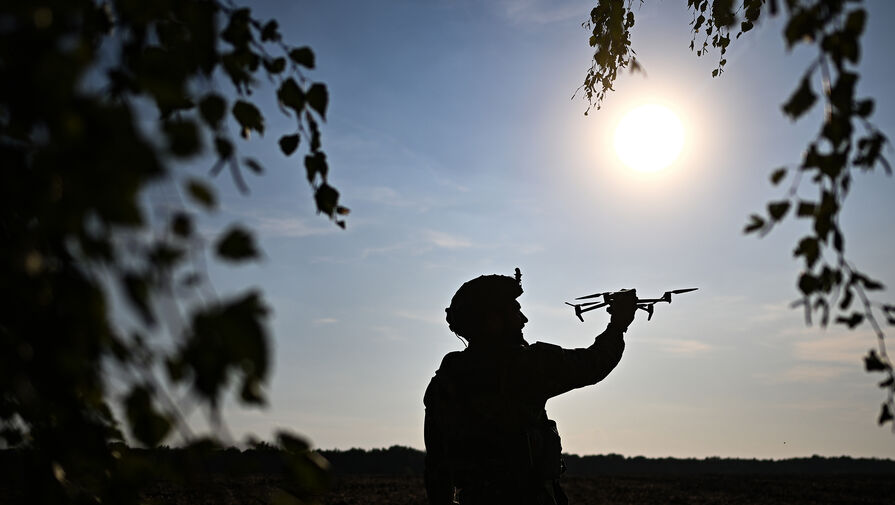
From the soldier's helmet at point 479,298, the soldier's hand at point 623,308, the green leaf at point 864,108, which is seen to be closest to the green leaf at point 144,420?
the green leaf at point 864,108

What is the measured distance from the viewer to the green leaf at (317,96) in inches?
107

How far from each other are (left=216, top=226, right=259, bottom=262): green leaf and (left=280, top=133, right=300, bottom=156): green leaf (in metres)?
1.20

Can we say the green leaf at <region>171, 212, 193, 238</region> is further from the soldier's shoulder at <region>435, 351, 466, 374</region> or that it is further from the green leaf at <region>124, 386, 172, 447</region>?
the soldier's shoulder at <region>435, 351, 466, 374</region>

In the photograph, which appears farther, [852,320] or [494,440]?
[494,440]

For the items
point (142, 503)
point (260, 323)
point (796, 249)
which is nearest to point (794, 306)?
point (796, 249)

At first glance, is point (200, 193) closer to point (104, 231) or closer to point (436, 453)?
point (104, 231)

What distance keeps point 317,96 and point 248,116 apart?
0.27 meters

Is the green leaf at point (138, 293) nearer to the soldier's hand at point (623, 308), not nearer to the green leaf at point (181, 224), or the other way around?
the green leaf at point (181, 224)

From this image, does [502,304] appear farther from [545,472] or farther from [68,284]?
[68,284]

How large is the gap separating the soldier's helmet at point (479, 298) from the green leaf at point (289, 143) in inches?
134

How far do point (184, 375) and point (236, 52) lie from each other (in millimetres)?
1352

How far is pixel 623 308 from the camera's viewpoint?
21.3 feet

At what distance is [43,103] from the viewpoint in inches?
58.6

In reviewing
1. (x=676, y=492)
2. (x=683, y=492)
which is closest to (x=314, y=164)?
(x=676, y=492)
